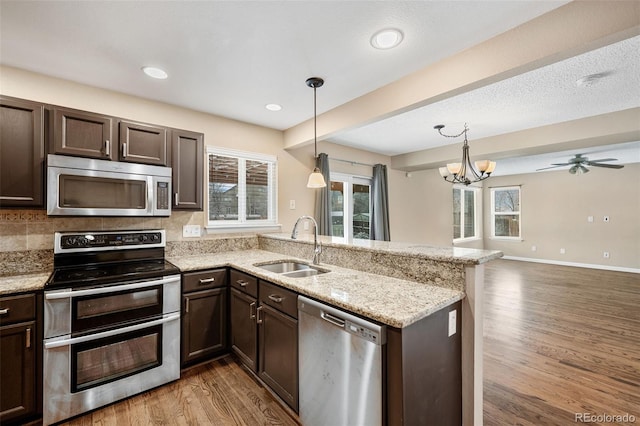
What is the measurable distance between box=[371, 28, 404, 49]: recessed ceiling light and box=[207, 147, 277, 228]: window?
6.76 feet

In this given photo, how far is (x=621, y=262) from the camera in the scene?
6.29m

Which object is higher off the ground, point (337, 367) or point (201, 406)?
point (337, 367)

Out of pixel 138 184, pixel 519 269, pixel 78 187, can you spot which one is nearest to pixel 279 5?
pixel 138 184

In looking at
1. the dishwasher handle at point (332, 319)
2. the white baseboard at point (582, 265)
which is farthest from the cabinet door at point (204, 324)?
the white baseboard at point (582, 265)

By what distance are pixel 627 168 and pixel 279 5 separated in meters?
8.42

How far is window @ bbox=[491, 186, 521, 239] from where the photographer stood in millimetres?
8008

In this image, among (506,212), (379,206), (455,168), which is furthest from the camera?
(506,212)

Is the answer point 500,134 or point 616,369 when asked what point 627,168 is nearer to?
point 500,134

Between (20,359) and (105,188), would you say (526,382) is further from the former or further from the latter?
(105,188)

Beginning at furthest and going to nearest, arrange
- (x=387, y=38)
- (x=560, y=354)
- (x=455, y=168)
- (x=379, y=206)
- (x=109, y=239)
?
1. (x=379, y=206)
2. (x=455, y=168)
3. (x=560, y=354)
4. (x=109, y=239)
5. (x=387, y=38)

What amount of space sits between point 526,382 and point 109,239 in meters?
3.59

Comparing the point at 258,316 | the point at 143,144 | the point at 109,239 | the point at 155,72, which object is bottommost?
the point at 258,316

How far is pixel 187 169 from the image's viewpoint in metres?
2.68

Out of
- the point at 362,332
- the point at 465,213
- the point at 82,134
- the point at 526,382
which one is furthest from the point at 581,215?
the point at 82,134
